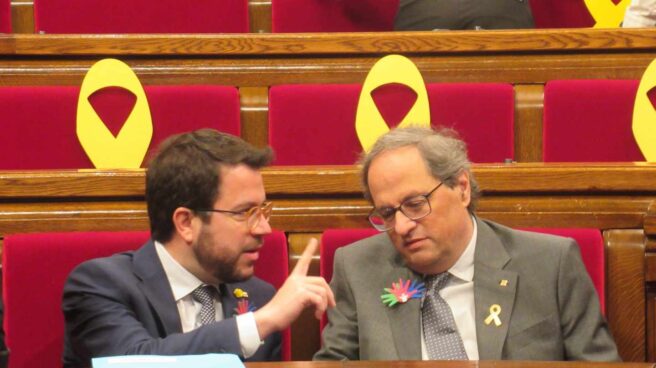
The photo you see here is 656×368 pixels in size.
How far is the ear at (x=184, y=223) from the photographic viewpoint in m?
0.76

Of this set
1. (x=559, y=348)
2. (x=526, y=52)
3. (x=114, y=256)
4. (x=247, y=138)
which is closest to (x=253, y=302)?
(x=114, y=256)

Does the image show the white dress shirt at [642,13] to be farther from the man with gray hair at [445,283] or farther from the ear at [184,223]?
the ear at [184,223]

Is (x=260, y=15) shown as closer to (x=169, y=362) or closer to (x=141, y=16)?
(x=141, y=16)

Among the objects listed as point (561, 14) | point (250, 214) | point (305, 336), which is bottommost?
point (305, 336)

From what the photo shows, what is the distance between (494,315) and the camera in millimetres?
753

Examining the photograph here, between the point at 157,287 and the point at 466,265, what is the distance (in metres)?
0.21

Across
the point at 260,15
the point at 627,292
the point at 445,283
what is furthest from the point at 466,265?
the point at 260,15

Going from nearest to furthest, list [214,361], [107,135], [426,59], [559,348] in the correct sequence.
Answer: [214,361]
[559,348]
[107,135]
[426,59]

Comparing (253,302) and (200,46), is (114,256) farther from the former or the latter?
(200,46)

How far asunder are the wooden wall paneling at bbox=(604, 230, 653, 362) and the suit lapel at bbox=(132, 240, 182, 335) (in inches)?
12.1

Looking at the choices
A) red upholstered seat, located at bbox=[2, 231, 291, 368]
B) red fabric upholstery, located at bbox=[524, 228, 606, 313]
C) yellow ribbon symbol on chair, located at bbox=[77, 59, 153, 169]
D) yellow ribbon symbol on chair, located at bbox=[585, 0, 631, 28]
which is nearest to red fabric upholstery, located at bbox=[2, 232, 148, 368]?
red upholstered seat, located at bbox=[2, 231, 291, 368]

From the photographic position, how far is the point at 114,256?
76 centimetres

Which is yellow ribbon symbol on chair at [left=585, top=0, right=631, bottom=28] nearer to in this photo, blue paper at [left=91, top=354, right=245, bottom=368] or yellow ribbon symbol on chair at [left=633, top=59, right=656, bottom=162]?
yellow ribbon symbol on chair at [left=633, top=59, right=656, bottom=162]

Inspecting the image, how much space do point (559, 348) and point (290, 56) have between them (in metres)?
0.49
